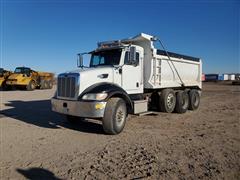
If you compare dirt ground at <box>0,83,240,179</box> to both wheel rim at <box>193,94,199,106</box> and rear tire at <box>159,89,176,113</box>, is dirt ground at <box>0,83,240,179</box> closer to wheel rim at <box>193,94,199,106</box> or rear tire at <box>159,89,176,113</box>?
rear tire at <box>159,89,176,113</box>

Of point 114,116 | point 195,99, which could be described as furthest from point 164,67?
point 114,116

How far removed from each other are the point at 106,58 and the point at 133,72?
1070mm

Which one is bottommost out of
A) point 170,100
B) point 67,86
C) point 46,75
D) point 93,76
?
point 170,100

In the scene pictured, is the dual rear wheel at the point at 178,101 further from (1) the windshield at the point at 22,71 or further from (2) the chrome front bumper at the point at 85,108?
(1) the windshield at the point at 22,71

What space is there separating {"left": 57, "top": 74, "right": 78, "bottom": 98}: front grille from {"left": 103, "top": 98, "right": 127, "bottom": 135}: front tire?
3.62 ft

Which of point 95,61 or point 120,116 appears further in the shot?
point 95,61

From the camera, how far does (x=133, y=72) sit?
8633 millimetres

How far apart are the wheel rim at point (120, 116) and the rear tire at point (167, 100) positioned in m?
3.37

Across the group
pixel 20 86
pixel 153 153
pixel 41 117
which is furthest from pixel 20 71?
pixel 153 153

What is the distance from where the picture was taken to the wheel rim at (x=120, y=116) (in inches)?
286

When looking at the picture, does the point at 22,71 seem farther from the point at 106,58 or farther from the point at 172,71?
the point at 106,58

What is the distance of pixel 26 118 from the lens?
9.91m

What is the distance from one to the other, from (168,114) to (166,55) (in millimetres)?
2585

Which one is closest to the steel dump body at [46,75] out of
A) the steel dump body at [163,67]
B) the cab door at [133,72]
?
the steel dump body at [163,67]
